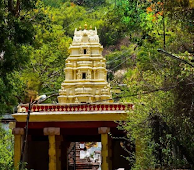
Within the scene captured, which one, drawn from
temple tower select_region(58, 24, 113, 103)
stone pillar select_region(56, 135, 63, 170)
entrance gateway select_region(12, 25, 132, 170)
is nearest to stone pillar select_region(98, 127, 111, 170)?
entrance gateway select_region(12, 25, 132, 170)

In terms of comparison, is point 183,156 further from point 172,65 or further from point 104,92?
point 104,92

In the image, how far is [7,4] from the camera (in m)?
12.4

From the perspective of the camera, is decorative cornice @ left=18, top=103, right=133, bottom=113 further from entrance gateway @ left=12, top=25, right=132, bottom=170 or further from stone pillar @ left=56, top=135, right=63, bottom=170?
stone pillar @ left=56, top=135, right=63, bottom=170

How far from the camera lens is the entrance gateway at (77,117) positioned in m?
18.5

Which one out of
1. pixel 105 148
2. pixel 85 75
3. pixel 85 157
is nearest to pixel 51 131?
pixel 105 148

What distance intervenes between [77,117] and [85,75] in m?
4.43

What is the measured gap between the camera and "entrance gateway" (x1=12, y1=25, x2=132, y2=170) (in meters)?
18.5

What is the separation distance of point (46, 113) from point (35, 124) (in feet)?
2.56

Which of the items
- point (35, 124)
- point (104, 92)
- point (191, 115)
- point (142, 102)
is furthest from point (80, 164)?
point (191, 115)

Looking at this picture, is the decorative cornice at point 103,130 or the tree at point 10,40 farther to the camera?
the decorative cornice at point 103,130

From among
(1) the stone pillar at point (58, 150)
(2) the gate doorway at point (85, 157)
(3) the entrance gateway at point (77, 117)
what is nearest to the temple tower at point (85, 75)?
(3) the entrance gateway at point (77, 117)

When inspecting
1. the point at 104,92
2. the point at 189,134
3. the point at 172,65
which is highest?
the point at 104,92

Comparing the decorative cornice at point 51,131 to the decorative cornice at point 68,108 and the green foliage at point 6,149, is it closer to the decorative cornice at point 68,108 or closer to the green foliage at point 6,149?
the decorative cornice at point 68,108

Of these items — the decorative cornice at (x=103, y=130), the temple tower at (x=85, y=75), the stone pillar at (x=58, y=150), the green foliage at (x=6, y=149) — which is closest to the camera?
the decorative cornice at (x=103, y=130)
